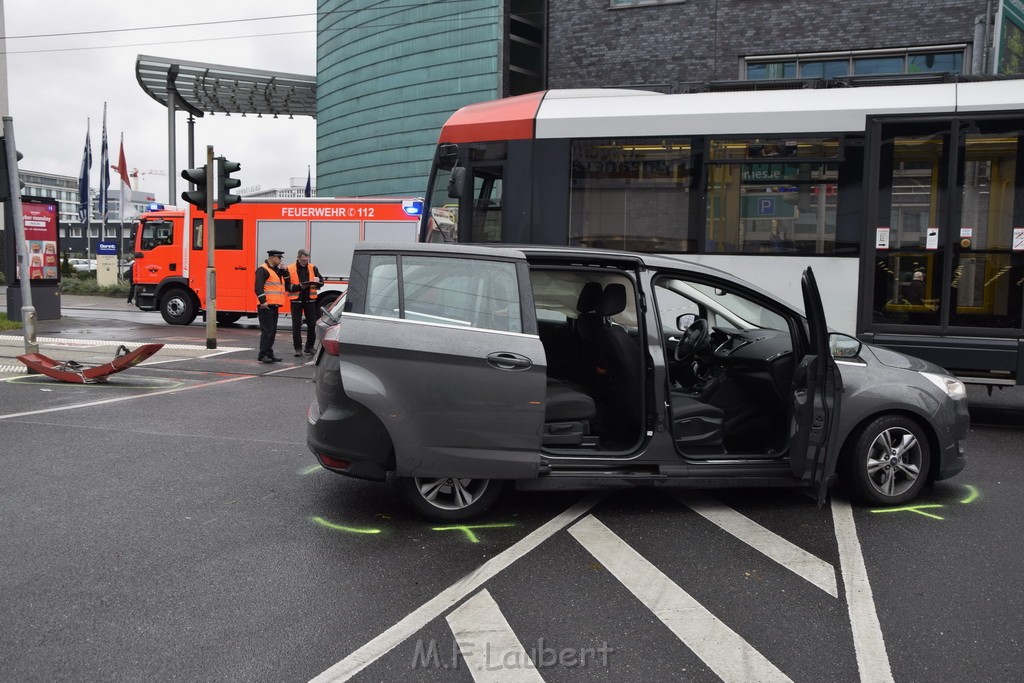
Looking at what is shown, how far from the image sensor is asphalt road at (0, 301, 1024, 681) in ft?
11.0

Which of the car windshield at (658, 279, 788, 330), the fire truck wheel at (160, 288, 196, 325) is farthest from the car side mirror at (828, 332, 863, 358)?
the fire truck wheel at (160, 288, 196, 325)

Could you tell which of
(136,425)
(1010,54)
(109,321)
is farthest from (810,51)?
(136,425)

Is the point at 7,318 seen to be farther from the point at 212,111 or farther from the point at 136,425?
the point at 212,111

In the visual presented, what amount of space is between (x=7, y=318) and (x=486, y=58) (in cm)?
3334

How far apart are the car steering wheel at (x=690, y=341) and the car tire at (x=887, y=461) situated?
1277 mm

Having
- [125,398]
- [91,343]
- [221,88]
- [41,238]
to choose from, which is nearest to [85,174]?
[221,88]

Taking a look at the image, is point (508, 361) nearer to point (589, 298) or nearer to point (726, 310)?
point (589, 298)

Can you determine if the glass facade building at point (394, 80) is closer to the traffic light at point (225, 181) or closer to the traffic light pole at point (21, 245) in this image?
the traffic light at point (225, 181)

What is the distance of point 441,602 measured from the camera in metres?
3.92

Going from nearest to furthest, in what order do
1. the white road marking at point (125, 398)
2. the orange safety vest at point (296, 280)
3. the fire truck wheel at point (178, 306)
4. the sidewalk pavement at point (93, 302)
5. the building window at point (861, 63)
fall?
the white road marking at point (125, 398)
the orange safety vest at point (296, 280)
the fire truck wheel at point (178, 306)
the building window at point (861, 63)
the sidewalk pavement at point (93, 302)

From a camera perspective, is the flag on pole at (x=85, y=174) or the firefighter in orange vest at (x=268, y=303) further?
the flag on pole at (x=85, y=174)

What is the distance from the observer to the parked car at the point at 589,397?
4.74 metres

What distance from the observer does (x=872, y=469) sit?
5.38m

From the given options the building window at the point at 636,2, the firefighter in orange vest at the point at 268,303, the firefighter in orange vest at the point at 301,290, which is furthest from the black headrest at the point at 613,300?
the building window at the point at 636,2
